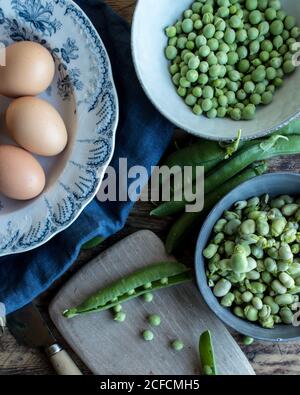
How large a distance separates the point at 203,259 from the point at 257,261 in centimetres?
12

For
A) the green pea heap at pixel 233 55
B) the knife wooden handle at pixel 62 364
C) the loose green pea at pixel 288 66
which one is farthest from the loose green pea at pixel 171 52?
the knife wooden handle at pixel 62 364

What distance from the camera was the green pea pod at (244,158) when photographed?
1.18 metres

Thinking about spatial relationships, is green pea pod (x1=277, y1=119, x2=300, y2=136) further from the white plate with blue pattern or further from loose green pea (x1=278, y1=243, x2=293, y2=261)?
the white plate with blue pattern

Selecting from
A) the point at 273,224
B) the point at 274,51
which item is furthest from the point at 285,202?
the point at 274,51

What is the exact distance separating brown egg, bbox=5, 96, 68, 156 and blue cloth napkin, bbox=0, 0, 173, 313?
6.2 inches

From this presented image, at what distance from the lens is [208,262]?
1.18m

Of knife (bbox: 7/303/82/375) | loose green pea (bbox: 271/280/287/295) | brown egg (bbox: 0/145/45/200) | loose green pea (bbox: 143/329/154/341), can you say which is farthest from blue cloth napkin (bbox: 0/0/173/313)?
loose green pea (bbox: 271/280/287/295)

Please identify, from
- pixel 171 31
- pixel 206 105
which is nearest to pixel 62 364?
pixel 206 105

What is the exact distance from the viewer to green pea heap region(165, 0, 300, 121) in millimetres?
1152

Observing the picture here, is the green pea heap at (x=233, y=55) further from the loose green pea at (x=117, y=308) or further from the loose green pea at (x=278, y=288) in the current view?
the loose green pea at (x=117, y=308)

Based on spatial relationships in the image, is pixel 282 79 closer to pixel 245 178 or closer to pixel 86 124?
pixel 245 178

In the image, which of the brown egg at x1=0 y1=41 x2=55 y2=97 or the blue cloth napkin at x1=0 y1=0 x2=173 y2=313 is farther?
the blue cloth napkin at x1=0 y1=0 x2=173 y2=313

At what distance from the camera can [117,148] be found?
1220 mm

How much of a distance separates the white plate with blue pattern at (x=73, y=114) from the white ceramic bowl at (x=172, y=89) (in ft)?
0.27
